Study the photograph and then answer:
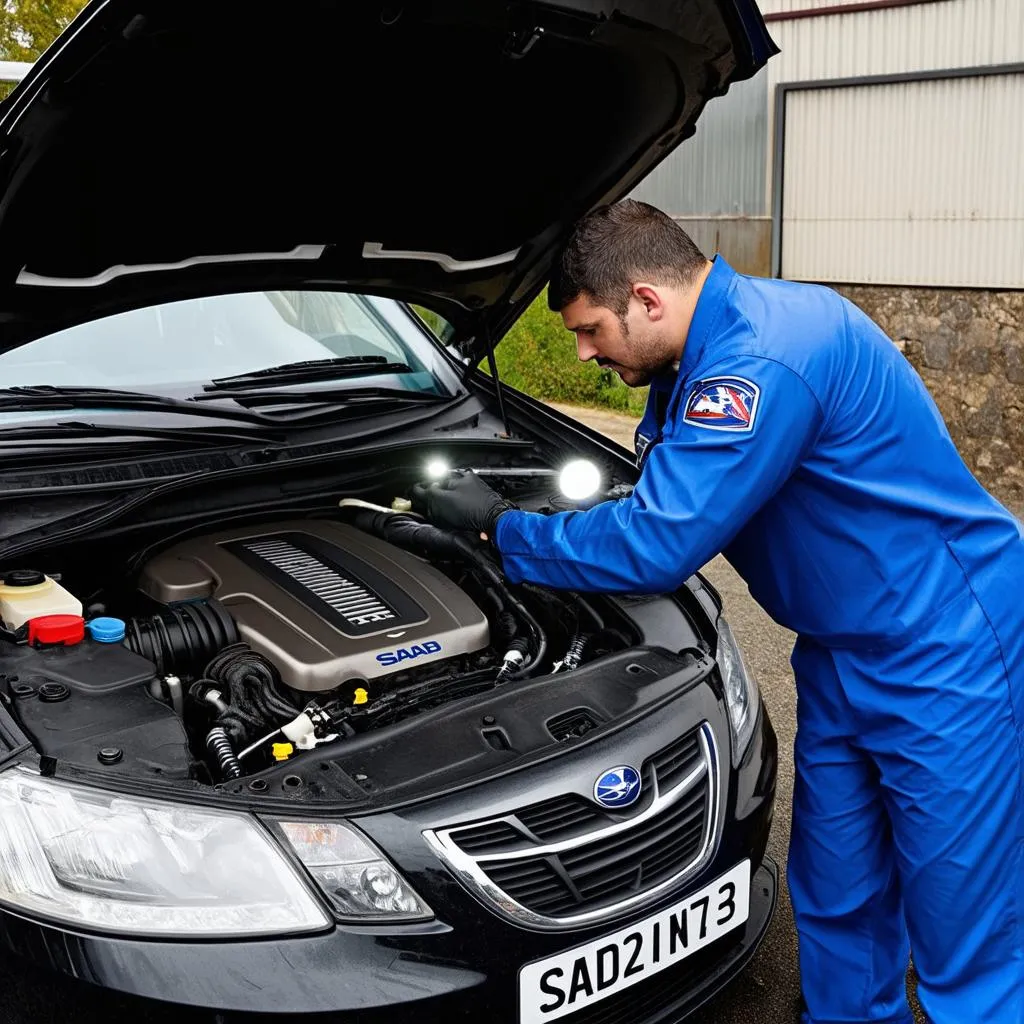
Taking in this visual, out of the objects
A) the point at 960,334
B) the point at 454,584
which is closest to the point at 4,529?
the point at 454,584

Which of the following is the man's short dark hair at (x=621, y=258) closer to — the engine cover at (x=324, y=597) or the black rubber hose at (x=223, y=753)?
the engine cover at (x=324, y=597)

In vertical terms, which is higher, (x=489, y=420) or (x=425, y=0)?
(x=425, y=0)

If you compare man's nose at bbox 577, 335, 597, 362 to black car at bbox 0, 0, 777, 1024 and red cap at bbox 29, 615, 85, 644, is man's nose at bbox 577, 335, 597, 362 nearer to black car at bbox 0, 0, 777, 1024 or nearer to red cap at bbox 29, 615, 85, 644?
black car at bbox 0, 0, 777, 1024

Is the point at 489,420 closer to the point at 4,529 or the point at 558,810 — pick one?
the point at 4,529

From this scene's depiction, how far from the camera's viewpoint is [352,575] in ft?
8.70

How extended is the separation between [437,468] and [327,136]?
2.86ft

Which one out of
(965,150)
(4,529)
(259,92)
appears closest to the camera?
(259,92)

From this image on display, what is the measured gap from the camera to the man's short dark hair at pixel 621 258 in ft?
7.07

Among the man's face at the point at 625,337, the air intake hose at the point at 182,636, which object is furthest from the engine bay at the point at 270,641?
the man's face at the point at 625,337

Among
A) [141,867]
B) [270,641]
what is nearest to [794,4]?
[270,641]

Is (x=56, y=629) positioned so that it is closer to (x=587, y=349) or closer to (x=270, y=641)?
(x=270, y=641)

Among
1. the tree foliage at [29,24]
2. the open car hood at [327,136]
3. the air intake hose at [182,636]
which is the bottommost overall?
the air intake hose at [182,636]

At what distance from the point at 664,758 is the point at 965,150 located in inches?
218

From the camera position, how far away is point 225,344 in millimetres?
3092
